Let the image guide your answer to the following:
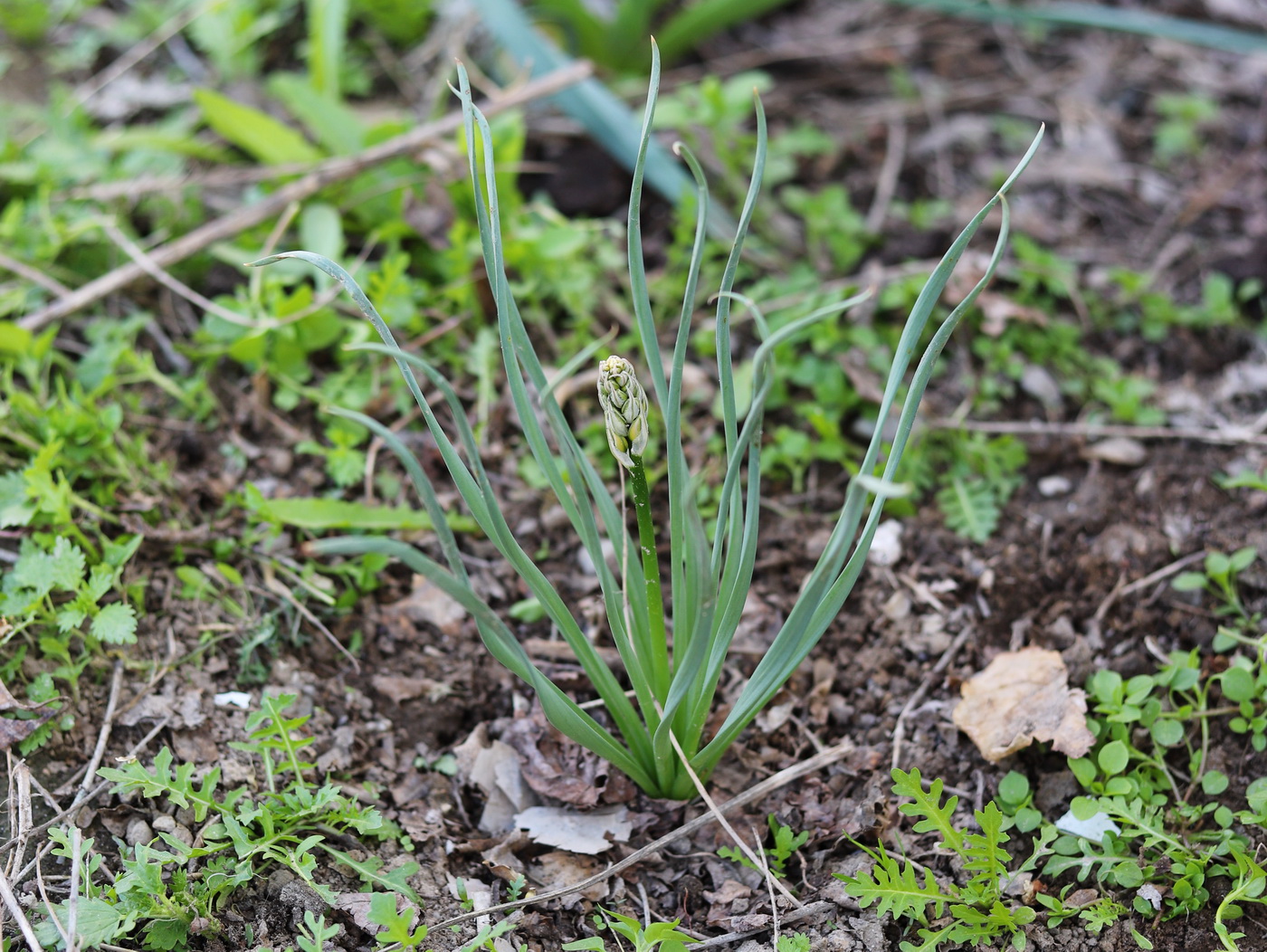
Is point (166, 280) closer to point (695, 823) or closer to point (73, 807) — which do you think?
point (73, 807)

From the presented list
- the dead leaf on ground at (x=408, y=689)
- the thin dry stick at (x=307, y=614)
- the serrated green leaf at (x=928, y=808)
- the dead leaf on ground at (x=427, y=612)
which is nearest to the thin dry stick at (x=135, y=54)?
the thin dry stick at (x=307, y=614)

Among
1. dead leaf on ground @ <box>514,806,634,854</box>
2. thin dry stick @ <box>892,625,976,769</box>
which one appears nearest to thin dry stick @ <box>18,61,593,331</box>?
dead leaf on ground @ <box>514,806,634,854</box>

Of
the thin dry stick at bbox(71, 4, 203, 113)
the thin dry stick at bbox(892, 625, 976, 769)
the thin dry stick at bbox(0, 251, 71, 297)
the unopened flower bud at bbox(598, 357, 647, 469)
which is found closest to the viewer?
the unopened flower bud at bbox(598, 357, 647, 469)

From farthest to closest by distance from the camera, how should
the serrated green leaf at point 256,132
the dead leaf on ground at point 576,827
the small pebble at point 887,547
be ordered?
the serrated green leaf at point 256,132 < the small pebble at point 887,547 < the dead leaf on ground at point 576,827

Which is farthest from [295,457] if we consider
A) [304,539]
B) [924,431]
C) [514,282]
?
[924,431]

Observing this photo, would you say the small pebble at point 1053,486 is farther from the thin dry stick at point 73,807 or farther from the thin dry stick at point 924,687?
the thin dry stick at point 73,807

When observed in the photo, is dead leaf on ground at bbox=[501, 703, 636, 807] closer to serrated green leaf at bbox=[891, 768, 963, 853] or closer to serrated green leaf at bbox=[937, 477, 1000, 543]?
serrated green leaf at bbox=[891, 768, 963, 853]
